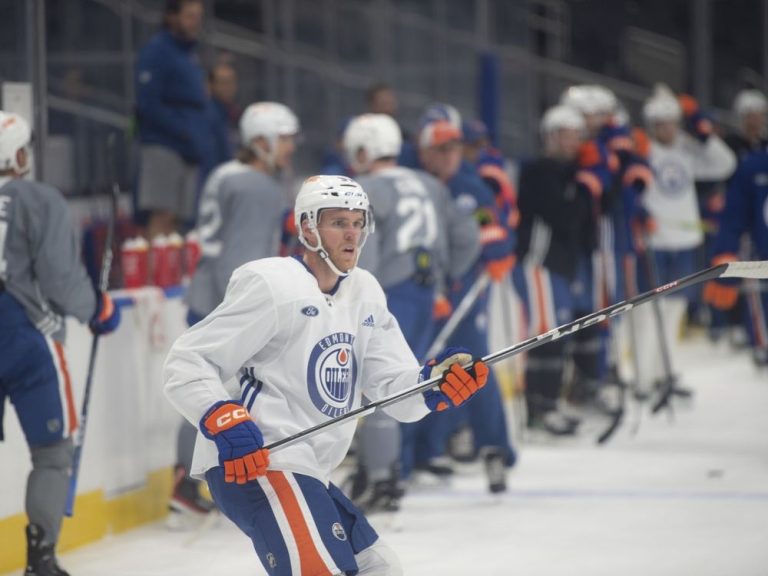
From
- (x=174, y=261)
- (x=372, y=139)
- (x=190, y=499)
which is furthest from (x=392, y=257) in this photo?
(x=190, y=499)

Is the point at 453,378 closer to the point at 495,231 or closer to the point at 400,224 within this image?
the point at 400,224

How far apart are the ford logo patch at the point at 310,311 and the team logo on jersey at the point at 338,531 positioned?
476mm

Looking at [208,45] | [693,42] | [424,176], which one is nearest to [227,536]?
[424,176]

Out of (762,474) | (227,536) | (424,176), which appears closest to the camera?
(227,536)

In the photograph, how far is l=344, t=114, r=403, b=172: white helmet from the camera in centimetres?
630

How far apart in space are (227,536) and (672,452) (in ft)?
8.84

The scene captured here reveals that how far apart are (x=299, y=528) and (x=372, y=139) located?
114 inches

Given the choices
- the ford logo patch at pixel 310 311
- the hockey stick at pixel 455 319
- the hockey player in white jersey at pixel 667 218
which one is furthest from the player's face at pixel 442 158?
the ford logo patch at pixel 310 311

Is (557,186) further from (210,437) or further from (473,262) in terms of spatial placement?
(210,437)

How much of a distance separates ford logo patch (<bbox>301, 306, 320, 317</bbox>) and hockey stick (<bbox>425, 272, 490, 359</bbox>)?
117 inches

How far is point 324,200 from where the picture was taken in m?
3.91

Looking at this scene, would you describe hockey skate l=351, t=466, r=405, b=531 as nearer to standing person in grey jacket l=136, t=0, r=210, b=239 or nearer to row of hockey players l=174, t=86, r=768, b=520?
row of hockey players l=174, t=86, r=768, b=520

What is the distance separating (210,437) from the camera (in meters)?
3.54

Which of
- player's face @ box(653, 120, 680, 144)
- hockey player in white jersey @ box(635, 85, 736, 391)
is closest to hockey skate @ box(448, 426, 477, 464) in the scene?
hockey player in white jersey @ box(635, 85, 736, 391)
